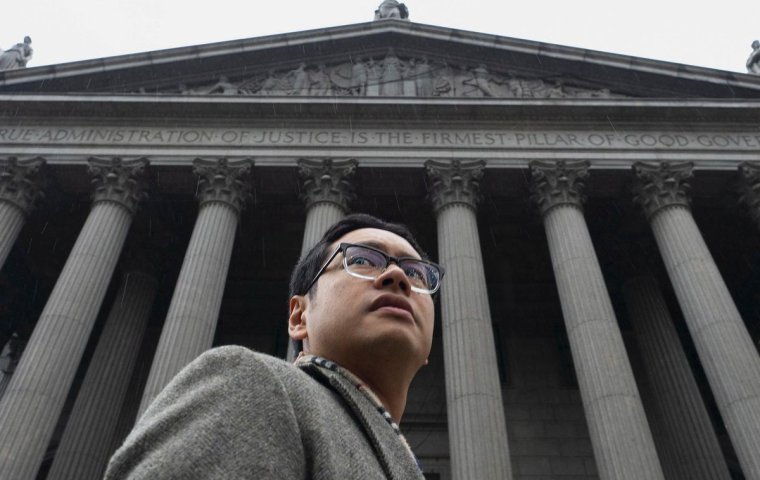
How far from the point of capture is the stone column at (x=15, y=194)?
16.7m

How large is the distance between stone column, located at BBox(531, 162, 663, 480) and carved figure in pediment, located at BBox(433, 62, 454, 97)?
4.64 metres

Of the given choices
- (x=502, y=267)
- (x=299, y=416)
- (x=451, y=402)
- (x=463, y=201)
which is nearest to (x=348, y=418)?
(x=299, y=416)

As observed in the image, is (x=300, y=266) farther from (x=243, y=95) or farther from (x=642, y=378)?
(x=642, y=378)

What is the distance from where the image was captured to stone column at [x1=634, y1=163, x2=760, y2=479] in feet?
42.6

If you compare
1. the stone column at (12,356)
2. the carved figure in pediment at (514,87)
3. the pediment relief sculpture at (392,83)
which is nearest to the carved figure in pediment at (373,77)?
the pediment relief sculpture at (392,83)

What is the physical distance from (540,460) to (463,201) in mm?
9117

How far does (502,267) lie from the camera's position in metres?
23.0

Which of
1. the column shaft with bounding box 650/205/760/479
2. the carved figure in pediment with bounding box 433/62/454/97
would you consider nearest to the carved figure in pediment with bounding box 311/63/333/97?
the carved figure in pediment with bounding box 433/62/454/97

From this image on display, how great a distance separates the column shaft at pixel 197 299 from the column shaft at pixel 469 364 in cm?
585

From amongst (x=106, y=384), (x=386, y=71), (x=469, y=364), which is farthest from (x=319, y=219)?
(x=106, y=384)

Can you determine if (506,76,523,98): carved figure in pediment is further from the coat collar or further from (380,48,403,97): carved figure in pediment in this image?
the coat collar

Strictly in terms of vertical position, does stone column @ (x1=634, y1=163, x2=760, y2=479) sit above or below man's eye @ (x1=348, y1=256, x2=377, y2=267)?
above

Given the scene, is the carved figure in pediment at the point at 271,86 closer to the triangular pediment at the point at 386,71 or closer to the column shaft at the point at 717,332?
the triangular pediment at the point at 386,71

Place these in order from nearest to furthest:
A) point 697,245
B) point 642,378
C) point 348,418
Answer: point 348,418, point 697,245, point 642,378
